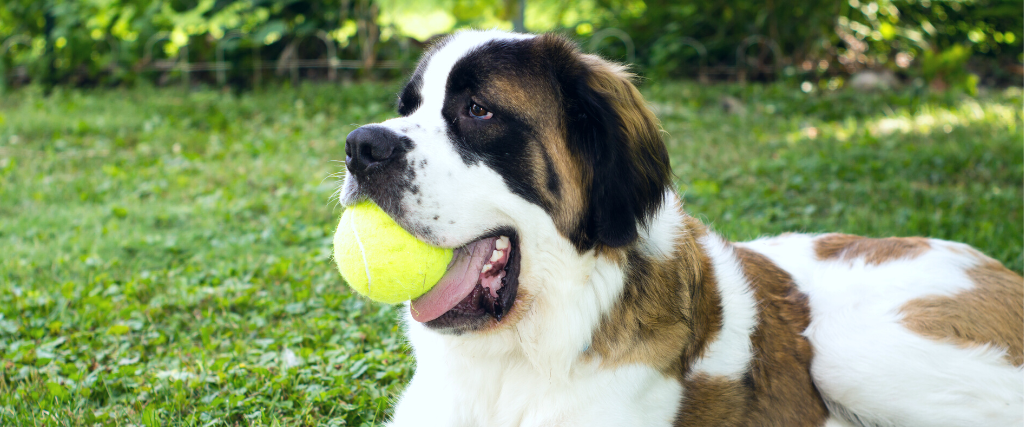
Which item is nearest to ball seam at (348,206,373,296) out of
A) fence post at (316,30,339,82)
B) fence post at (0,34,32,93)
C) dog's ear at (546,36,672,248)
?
dog's ear at (546,36,672,248)

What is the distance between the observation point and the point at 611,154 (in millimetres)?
2217

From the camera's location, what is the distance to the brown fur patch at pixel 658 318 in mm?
2285

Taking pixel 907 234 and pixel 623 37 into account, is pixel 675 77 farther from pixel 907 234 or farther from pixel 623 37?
pixel 907 234

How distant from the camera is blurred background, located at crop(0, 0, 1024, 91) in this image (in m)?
10.4

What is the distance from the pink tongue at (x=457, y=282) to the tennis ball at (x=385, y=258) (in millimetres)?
42

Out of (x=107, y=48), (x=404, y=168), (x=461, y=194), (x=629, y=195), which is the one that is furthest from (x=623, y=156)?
(x=107, y=48)

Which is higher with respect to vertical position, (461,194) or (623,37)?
(461,194)

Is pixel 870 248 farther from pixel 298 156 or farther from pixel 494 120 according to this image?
pixel 298 156

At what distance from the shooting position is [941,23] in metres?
11.7

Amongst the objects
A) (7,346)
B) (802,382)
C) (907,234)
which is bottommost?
(907,234)

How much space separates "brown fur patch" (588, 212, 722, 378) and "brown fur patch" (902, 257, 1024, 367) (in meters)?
0.80

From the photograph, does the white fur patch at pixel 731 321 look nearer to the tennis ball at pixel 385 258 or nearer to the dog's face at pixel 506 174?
the dog's face at pixel 506 174

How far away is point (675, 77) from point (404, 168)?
10.0 m

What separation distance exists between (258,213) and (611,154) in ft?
13.4
